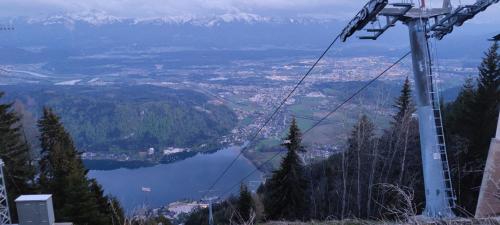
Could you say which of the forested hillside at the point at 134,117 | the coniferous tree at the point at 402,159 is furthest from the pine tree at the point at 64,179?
the forested hillside at the point at 134,117

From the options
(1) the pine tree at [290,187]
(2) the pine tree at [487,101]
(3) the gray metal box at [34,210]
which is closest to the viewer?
(3) the gray metal box at [34,210]

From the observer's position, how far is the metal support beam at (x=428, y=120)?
749 centimetres

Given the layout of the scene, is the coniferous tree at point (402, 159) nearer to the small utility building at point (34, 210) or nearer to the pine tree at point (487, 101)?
the pine tree at point (487, 101)

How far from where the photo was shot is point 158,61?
145 meters

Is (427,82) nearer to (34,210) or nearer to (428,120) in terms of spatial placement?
(428,120)

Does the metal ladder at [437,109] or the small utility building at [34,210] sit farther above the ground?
the metal ladder at [437,109]

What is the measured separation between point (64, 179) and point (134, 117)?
212 feet

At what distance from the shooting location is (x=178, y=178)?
46.7 metres

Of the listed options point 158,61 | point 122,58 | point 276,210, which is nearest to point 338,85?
point 276,210

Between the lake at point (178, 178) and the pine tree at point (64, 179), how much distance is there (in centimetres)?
1619

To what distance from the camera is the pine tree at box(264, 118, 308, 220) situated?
18.0 m

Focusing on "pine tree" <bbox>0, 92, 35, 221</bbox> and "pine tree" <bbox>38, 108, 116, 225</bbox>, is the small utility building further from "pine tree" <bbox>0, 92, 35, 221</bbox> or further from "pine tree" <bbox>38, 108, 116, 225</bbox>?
"pine tree" <bbox>0, 92, 35, 221</bbox>

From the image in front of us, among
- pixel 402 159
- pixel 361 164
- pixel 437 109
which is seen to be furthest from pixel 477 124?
pixel 437 109

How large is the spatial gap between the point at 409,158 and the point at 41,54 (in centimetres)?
15974
